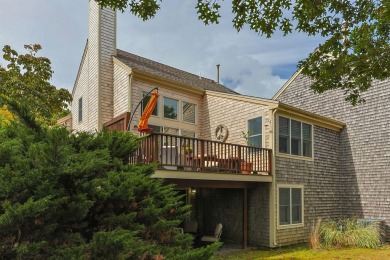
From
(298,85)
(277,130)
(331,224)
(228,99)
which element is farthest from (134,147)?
(298,85)

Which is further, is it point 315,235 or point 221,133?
point 221,133

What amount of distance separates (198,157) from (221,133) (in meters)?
3.70

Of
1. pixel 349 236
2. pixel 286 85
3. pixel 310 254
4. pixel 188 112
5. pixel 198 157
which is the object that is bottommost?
pixel 310 254

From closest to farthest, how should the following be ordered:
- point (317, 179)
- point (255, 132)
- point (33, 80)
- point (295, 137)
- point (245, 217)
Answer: point (245, 217), point (255, 132), point (295, 137), point (317, 179), point (33, 80)

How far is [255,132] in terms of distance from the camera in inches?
480

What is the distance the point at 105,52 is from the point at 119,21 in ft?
4.94

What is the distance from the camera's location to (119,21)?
536 inches

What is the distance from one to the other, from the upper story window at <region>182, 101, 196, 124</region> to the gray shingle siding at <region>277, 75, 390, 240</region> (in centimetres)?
563

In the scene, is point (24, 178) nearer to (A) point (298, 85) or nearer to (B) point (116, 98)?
(B) point (116, 98)

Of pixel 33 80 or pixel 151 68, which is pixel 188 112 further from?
pixel 33 80

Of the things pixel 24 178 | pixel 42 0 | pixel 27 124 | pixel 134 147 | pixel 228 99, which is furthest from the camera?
pixel 228 99

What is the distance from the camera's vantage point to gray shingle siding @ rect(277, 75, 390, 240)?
42.9ft

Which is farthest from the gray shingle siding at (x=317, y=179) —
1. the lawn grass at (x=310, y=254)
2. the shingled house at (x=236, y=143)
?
the lawn grass at (x=310, y=254)

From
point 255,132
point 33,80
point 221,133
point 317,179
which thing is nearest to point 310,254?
point 317,179
